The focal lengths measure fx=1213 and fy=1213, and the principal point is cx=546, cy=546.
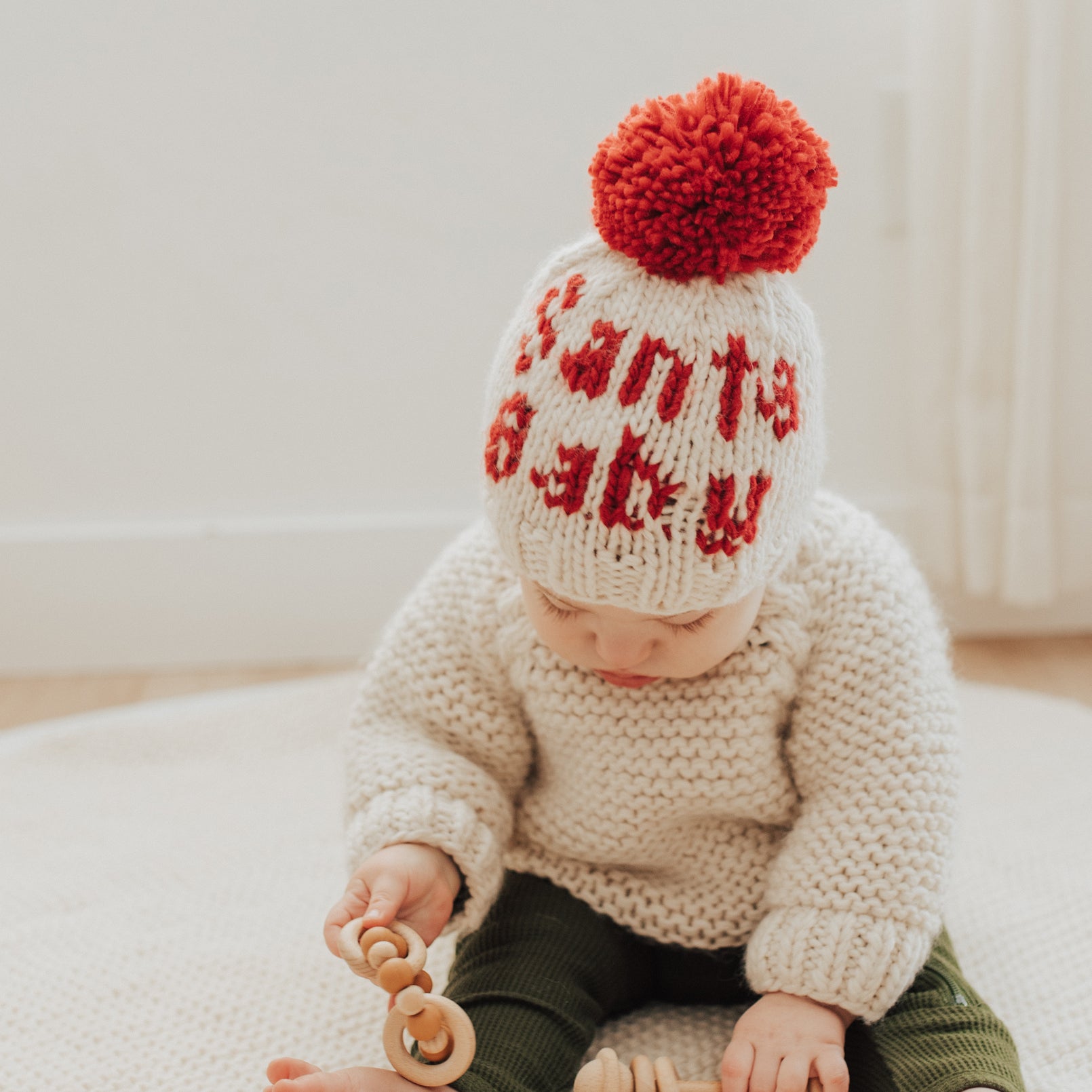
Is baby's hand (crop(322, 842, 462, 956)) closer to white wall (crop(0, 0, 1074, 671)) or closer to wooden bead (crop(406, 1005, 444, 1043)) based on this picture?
wooden bead (crop(406, 1005, 444, 1043))

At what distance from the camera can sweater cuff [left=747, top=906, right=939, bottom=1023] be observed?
0.69 metres

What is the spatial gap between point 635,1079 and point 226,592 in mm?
1039

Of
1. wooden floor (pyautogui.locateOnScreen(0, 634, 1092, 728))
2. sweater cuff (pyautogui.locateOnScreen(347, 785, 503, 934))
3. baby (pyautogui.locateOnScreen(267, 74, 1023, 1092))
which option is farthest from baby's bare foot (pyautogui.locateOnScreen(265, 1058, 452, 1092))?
wooden floor (pyautogui.locateOnScreen(0, 634, 1092, 728))

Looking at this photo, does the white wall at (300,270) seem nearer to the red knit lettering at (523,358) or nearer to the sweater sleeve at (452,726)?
the sweater sleeve at (452,726)

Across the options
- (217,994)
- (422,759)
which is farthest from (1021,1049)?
(217,994)

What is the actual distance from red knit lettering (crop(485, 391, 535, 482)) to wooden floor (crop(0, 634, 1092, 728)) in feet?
3.06

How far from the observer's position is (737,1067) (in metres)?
0.67

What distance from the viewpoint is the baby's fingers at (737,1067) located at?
0.67m

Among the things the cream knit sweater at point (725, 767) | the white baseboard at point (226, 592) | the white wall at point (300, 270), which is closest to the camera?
the cream knit sweater at point (725, 767)

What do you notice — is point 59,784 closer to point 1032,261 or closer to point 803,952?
point 803,952

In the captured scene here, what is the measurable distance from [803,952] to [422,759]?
0.26 m

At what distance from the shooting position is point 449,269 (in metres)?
1.49

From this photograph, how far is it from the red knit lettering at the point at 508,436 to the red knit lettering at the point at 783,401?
0.12 meters

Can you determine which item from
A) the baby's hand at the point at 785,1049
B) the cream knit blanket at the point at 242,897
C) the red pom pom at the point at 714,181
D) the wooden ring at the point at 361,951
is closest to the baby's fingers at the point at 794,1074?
the baby's hand at the point at 785,1049
